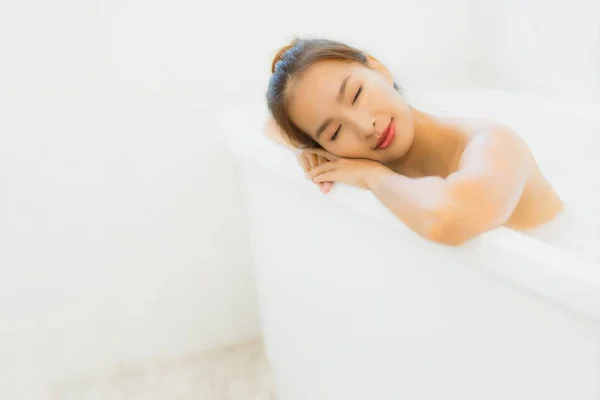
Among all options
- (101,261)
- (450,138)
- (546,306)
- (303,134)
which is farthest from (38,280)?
(546,306)

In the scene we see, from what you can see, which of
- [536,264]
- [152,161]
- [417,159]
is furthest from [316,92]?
[152,161]

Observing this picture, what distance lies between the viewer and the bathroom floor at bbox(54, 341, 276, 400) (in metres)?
1.13

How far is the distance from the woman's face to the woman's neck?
2.2 inches

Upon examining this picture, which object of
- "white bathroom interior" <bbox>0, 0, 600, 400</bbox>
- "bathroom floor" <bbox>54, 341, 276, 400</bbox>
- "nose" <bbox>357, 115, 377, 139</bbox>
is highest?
"nose" <bbox>357, 115, 377, 139</bbox>

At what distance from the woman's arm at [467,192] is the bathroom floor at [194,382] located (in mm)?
682

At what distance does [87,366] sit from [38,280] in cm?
24

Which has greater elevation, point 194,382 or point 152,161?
point 152,161

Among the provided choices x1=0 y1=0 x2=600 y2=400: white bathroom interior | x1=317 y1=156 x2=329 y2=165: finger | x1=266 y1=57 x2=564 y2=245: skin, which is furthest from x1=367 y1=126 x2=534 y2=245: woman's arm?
x1=0 y1=0 x2=600 y2=400: white bathroom interior

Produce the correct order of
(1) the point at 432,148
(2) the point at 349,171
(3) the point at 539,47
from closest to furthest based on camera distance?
(2) the point at 349,171 < (1) the point at 432,148 < (3) the point at 539,47

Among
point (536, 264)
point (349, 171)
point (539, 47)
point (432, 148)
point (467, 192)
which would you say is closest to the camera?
point (536, 264)

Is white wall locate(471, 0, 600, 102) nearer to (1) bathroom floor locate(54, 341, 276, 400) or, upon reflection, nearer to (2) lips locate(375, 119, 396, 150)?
(2) lips locate(375, 119, 396, 150)

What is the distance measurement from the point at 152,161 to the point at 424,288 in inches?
26.7

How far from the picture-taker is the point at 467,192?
55 centimetres

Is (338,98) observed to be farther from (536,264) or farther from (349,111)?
(536,264)
